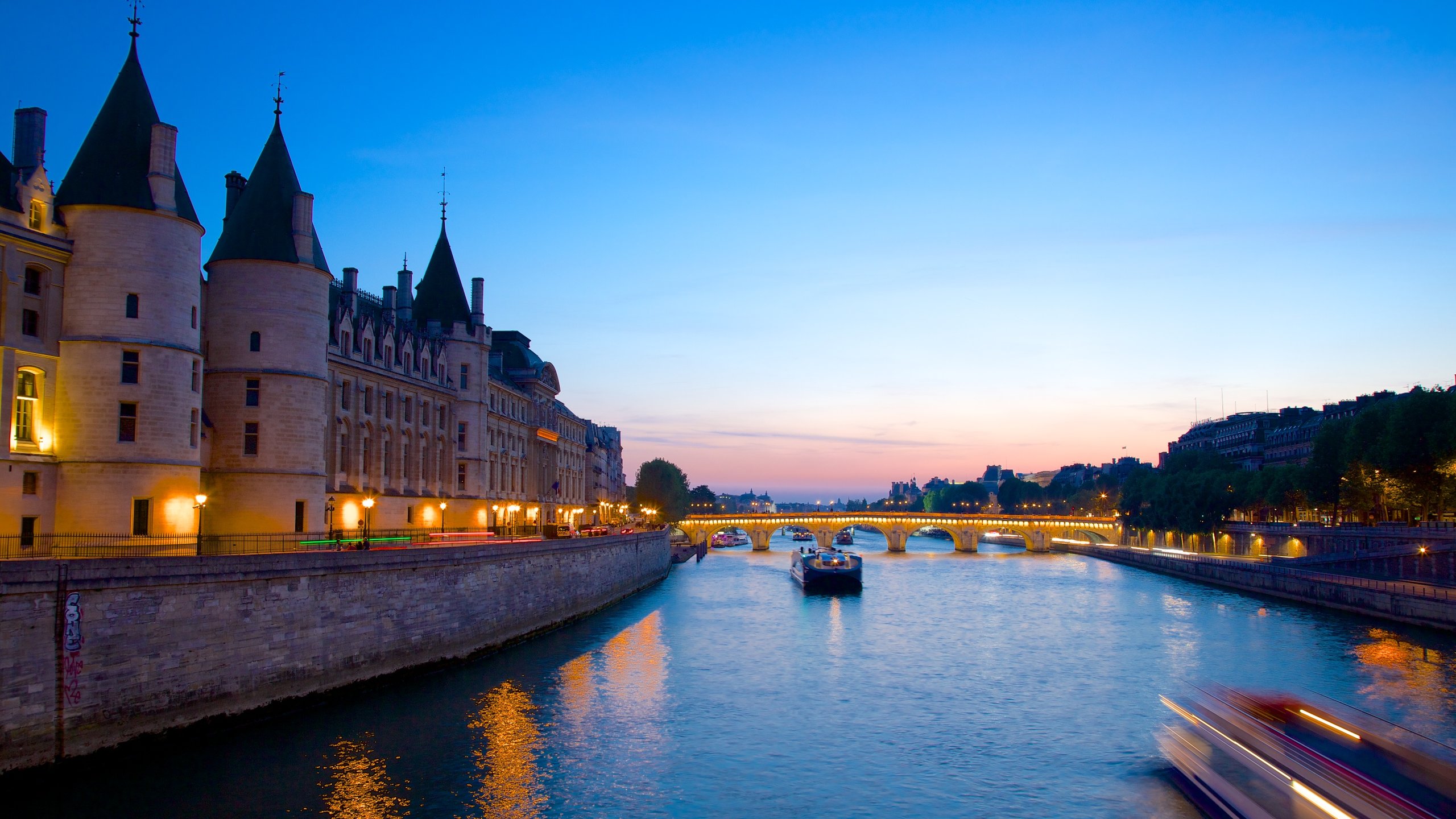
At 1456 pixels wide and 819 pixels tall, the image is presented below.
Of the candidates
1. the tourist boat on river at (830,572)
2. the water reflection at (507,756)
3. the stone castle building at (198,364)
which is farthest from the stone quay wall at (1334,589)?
the stone castle building at (198,364)

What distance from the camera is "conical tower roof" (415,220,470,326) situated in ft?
209

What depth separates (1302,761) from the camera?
17.0 m

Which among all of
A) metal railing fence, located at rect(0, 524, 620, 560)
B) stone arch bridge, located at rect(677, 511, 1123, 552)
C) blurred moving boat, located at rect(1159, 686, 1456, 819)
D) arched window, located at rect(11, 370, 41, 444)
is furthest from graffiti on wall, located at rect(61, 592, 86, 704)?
stone arch bridge, located at rect(677, 511, 1123, 552)

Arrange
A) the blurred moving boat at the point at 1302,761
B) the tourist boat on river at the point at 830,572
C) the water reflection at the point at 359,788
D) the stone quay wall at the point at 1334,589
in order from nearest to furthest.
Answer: the blurred moving boat at the point at 1302,761 → the water reflection at the point at 359,788 → the stone quay wall at the point at 1334,589 → the tourist boat on river at the point at 830,572

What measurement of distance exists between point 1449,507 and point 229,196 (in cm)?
7907

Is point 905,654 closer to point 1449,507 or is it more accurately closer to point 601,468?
point 1449,507

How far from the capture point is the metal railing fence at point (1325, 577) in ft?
166

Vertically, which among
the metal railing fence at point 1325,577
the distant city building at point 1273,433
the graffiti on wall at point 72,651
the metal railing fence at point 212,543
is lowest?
the metal railing fence at point 1325,577

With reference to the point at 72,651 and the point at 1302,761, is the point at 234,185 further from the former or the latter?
the point at 1302,761

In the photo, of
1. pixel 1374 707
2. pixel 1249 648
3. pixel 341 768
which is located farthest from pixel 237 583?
pixel 1249 648

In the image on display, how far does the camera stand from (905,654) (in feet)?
150

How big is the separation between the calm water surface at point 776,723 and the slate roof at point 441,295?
2141 centimetres

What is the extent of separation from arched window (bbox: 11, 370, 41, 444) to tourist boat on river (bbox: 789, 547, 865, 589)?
183ft

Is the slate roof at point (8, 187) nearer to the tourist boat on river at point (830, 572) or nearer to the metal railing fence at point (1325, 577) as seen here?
the tourist boat on river at point (830, 572)
